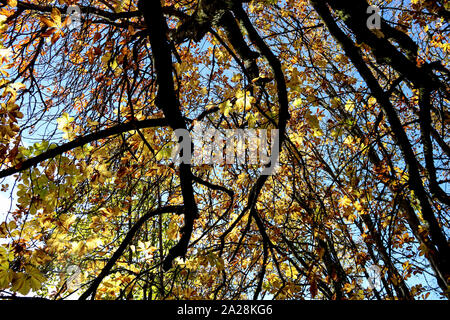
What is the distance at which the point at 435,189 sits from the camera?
2.11 m

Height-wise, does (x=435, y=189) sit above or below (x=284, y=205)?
below

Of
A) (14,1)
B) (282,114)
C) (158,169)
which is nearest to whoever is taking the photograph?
(14,1)

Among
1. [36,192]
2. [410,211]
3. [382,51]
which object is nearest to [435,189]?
[382,51]
